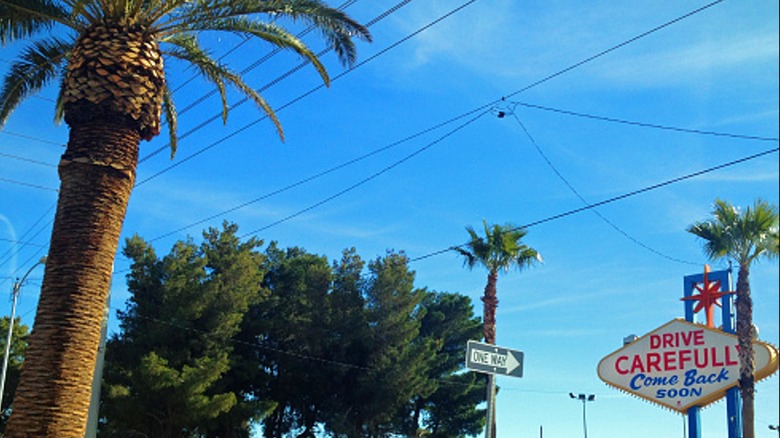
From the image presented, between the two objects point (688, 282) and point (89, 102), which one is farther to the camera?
point (688, 282)

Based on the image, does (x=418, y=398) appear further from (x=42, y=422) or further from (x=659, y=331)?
(x=42, y=422)

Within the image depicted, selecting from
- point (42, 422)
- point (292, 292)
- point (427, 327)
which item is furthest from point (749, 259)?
point (427, 327)

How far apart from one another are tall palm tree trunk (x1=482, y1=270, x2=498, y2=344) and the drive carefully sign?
4.48 meters

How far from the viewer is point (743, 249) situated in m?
25.2

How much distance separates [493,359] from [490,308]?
65.4 feet

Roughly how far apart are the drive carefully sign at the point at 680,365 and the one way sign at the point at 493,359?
53.8ft

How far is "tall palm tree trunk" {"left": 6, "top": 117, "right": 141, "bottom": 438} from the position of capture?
40.7ft

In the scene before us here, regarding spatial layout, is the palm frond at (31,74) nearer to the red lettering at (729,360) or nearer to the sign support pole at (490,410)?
the sign support pole at (490,410)

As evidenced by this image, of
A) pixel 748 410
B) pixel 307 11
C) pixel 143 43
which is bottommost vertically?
pixel 748 410

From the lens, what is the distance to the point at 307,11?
52.9 feet

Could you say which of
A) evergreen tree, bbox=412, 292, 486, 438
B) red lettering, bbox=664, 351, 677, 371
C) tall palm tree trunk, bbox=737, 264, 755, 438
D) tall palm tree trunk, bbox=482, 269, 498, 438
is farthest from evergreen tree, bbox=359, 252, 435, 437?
tall palm tree trunk, bbox=737, 264, 755, 438

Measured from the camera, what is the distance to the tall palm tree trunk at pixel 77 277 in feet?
40.7

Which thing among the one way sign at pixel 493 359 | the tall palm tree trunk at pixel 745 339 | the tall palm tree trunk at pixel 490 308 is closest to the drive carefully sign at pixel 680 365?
the tall palm tree trunk at pixel 745 339

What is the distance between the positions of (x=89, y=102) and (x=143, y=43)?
4.89ft
